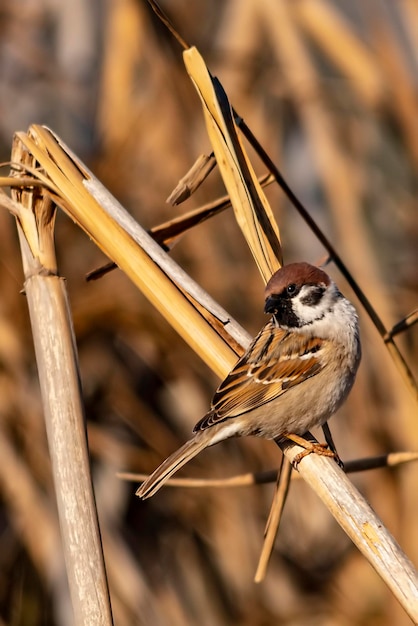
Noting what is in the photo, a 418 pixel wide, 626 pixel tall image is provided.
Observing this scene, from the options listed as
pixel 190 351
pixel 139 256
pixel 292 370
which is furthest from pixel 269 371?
pixel 190 351

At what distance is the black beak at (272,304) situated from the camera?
96.7 inches

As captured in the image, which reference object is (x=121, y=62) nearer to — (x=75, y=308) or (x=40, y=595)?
(x=75, y=308)

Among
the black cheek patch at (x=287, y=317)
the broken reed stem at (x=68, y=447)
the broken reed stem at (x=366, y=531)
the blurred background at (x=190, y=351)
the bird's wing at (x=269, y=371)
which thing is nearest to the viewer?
the broken reed stem at (x=366, y=531)

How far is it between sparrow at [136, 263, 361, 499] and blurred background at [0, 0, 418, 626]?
2.99 feet

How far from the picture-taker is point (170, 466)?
2258 millimetres

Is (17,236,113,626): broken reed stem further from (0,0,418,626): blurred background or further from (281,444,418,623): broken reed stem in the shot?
(0,0,418,626): blurred background

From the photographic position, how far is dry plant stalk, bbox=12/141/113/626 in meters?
1.69

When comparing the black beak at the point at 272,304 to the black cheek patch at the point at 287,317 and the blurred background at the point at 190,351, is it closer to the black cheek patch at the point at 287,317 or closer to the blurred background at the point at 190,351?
the black cheek patch at the point at 287,317

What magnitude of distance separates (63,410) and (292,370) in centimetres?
104

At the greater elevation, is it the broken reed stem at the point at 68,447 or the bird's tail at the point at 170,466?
the broken reed stem at the point at 68,447

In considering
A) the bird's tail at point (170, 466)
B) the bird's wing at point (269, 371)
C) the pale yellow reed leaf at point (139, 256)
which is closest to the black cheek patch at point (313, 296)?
the bird's wing at point (269, 371)

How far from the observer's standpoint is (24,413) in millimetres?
3404

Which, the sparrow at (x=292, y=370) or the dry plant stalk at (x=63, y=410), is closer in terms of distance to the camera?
the dry plant stalk at (x=63, y=410)

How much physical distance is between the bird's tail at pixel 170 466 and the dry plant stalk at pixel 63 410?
402 mm
